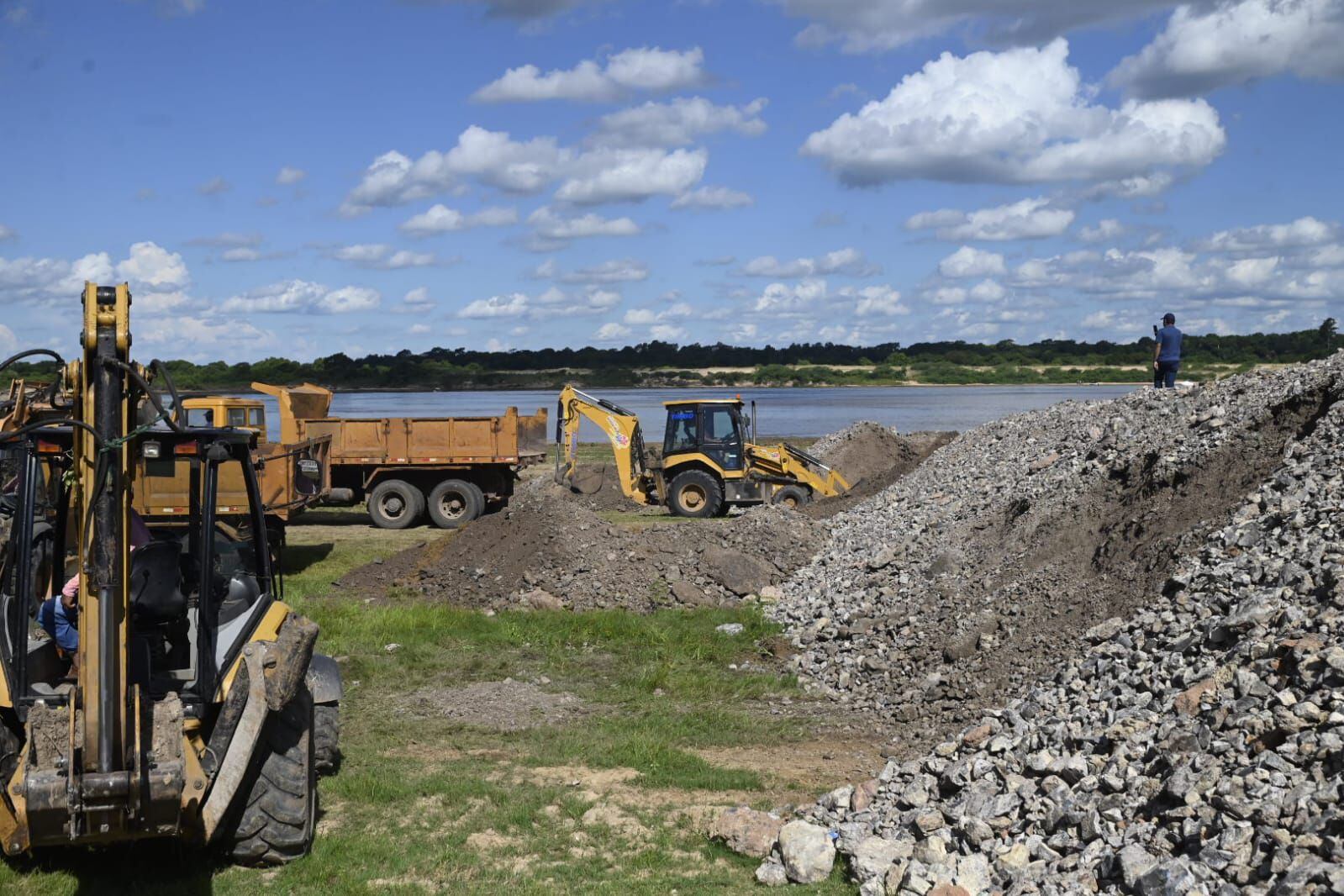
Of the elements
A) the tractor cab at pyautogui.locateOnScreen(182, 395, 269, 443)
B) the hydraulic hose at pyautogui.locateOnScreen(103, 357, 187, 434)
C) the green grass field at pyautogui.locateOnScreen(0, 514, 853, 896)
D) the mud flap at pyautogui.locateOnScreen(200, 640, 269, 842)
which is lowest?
the green grass field at pyautogui.locateOnScreen(0, 514, 853, 896)

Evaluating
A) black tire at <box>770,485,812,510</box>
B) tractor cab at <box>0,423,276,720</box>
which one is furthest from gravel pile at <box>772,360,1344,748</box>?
black tire at <box>770,485,812,510</box>

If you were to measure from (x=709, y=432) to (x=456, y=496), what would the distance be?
5.02 m

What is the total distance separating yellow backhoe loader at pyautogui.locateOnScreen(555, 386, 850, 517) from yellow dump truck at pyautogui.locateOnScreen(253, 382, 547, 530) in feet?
5.02

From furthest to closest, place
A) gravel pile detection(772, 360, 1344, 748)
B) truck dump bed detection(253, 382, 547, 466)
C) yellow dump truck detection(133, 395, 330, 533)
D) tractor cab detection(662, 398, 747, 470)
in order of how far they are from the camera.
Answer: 1. tractor cab detection(662, 398, 747, 470)
2. truck dump bed detection(253, 382, 547, 466)
3. gravel pile detection(772, 360, 1344, 748)
4. yellow dump truck detection(133, 395, 330, 533)

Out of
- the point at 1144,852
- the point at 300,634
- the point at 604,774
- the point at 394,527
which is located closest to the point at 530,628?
the point at 604,774

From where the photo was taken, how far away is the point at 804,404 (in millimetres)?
90438

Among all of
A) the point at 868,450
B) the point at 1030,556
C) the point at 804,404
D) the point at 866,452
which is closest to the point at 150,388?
the point at 1030,556

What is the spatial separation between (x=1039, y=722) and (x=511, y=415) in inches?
660

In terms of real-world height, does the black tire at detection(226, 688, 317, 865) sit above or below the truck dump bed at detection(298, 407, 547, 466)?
below

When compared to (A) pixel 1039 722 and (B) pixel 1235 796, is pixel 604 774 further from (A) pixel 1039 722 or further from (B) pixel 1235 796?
(B) pixel 1235 796

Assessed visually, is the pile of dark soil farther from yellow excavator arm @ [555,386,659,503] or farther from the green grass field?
yellow excavator arm @ [555,386,659,503]

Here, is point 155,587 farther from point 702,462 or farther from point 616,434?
point 702,462

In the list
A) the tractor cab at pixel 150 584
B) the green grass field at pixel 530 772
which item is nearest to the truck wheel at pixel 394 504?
the green grass field at pixel 530 772

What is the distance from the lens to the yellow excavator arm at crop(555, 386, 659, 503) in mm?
24844
